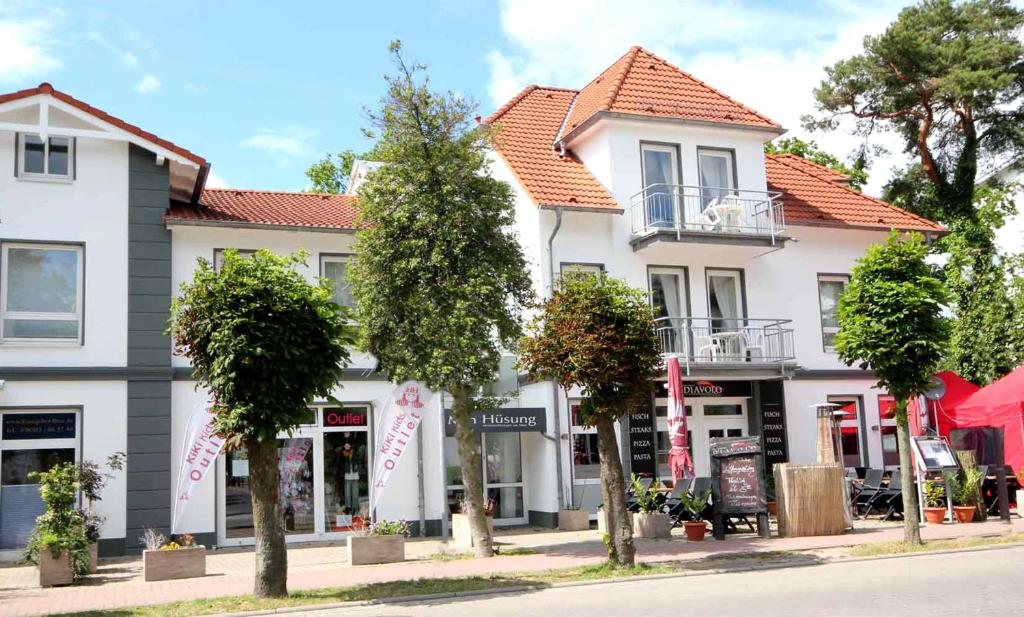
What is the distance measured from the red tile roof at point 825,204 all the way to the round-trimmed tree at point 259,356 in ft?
47.0

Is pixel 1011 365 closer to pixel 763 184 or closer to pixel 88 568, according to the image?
pixel 763 184

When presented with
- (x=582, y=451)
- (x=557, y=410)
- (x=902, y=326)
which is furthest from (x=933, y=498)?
(x=557, y=410)

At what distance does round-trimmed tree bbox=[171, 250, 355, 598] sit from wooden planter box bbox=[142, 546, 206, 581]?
301 centimetres

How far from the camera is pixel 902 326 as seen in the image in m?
14.1

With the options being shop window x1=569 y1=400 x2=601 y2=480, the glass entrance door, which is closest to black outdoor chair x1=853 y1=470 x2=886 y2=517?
shop window x1=569 y1=400 x2=601 y2=480

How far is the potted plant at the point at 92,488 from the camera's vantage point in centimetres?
1536

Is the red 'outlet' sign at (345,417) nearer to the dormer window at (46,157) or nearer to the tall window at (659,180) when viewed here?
the dormer window at (46,157)

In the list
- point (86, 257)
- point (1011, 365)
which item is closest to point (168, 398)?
point (86, 257)

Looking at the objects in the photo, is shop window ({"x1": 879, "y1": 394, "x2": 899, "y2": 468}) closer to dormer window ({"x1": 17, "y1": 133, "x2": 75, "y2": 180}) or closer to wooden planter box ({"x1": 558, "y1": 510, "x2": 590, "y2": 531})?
wooden planter box ({"x1": 558, "y1": 510, "x2": 590, "y2": 531})

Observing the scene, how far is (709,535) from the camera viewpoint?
16.9 m

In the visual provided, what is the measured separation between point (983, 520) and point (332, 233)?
13134mm

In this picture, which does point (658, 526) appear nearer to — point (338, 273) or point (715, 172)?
point (338, 273)

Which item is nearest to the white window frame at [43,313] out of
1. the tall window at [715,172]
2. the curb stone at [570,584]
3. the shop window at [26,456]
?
the shop window at [26,456]

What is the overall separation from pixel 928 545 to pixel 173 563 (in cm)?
1059
